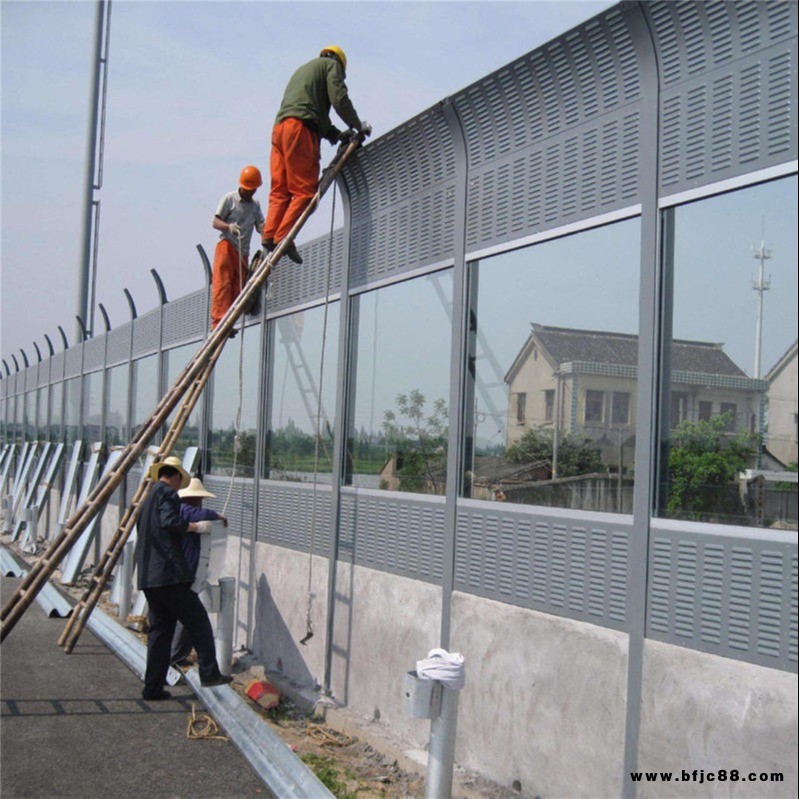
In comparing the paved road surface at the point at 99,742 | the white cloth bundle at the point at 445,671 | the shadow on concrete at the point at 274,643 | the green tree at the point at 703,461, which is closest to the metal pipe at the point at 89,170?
the shadow on concrete at the point at 274,643

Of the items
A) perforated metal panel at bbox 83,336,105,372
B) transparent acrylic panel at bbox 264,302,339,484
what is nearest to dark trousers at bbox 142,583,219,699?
transparent acrylic panel at bbox 264,302,339,484

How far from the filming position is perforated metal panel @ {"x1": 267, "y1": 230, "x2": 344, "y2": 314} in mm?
8695

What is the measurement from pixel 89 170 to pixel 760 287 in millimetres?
23107

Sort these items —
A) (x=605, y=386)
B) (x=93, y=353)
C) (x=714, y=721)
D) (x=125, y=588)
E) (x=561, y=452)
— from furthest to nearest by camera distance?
(x=93, y=353), (x=125, y=588), (x=561, y=452), (x=605, y=386), (x=714, y=721)

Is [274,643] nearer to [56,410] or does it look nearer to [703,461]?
[703,461]

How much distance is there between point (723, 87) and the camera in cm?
473

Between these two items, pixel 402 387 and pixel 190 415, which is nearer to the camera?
pixel 402 387

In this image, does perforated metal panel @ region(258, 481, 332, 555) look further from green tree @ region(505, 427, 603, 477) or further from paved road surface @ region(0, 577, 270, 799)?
green tree @ region(505, 427, 603, 477)

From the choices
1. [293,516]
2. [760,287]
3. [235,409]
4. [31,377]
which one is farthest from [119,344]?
[760,287]

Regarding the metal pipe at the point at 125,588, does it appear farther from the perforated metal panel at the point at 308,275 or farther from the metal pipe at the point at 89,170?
the metal pipe at the point at 89,170

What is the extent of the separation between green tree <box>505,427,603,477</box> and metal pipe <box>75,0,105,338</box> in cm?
1869

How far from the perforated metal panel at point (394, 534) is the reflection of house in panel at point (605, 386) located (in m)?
1.01

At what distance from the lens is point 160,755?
651 centimetres

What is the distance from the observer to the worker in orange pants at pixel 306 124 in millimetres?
8383
